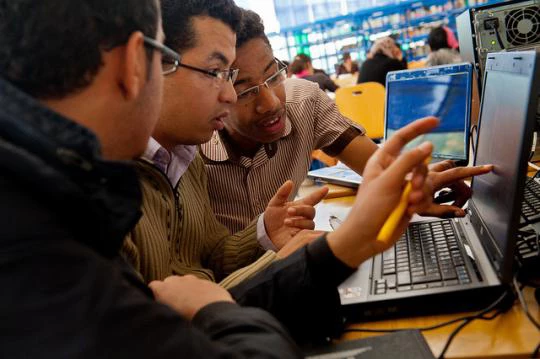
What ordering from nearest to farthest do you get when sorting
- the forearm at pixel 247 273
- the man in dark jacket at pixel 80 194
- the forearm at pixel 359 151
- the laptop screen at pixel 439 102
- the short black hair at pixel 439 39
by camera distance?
the man in dark jacket at pixel 80 194
the forearm at pixel 247 273
the laptop screen at pixel 439 102
the forearm at pixel 359 151
the short black hair at pixel 439 39

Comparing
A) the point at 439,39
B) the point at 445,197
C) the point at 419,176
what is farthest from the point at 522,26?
the point at 439,39

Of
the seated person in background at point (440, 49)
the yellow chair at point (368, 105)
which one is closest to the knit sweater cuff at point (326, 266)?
the yellow chair at point (368, 105)

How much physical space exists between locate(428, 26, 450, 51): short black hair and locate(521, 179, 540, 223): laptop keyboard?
3703 mm

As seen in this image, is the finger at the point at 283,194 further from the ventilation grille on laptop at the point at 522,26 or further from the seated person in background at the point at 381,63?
the seated person in background at the point at 381,63

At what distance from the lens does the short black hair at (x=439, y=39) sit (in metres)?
4.64

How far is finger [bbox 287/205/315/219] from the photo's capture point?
47.2 inches

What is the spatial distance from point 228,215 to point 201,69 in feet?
1.69

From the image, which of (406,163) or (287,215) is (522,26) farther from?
(406,163)

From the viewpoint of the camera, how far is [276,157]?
5.46 feet

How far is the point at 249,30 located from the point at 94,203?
1.07 m

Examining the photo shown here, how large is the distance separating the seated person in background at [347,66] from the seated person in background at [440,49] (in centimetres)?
327

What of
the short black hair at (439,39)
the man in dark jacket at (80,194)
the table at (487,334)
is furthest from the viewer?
the short black hair at (439,39)

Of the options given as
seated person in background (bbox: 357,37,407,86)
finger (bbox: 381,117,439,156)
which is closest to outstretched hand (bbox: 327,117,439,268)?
finger (bbox: 381,117,439,156)

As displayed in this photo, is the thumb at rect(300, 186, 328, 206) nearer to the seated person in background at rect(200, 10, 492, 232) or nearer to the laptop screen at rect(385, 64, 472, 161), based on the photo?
the seated person in background at rect(200, 10, 492, 232)
